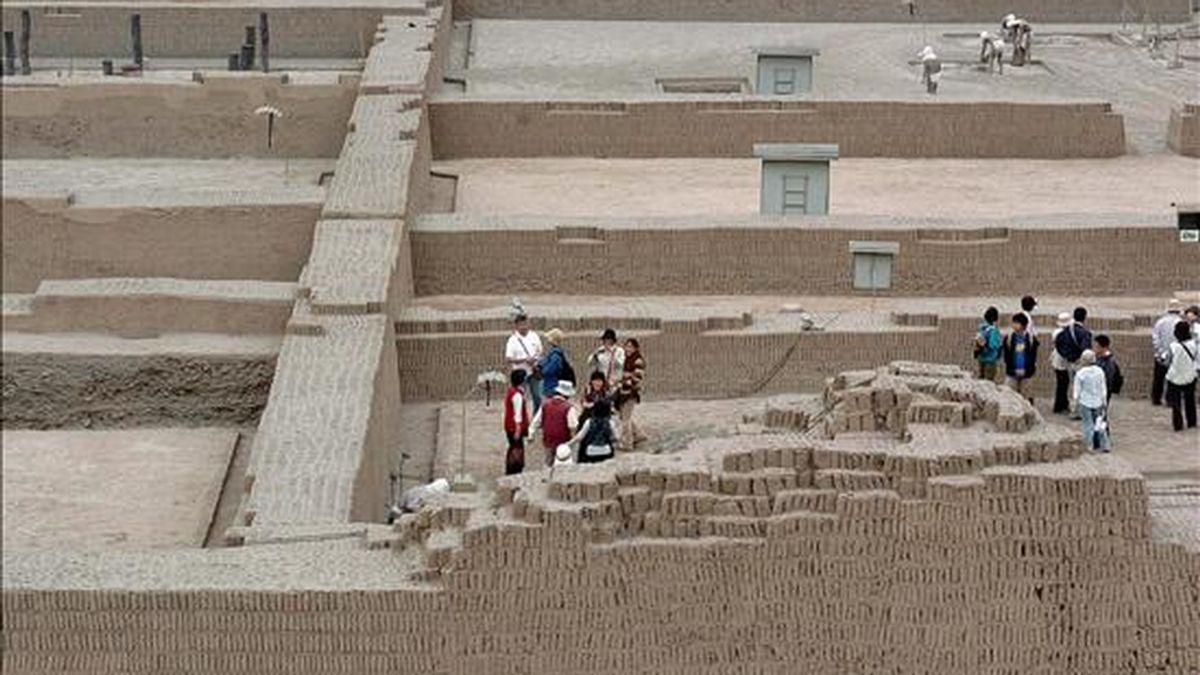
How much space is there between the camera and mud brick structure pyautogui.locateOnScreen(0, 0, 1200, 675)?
593 inches

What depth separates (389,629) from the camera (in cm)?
1490

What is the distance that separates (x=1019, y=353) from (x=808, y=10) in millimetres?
16218

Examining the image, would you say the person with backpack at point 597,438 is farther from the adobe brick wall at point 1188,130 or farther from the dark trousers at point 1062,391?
the adobe brick wall at point 1188,130

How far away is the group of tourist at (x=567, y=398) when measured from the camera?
17.4m

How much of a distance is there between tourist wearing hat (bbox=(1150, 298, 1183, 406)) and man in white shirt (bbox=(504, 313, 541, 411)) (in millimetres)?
4233

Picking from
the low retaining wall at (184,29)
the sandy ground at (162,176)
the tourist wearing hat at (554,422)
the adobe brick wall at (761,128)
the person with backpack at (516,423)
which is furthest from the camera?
the low retaining wall at (184,29)

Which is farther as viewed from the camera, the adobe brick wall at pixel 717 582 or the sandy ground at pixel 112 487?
the sandy ground at pixel 112 487

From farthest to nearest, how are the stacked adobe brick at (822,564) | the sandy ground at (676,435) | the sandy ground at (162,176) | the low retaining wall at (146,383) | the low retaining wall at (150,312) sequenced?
1. the sandy ground at (162,176)
2. the low retaining wall at (150,312)
3. the low retaining wall at (146,383)
4. the sandy ground at (676,435)
5. the stacked adobe brick at (822,564)

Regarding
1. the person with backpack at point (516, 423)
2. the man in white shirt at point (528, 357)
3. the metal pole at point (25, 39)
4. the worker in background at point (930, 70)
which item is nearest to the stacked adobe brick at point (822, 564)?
the person with backpack at point (516, 423)

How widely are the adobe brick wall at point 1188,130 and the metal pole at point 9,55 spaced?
12.3 meters

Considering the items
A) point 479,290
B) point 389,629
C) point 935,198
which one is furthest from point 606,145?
point 389,629

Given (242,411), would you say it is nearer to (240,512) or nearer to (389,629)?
(240,512)

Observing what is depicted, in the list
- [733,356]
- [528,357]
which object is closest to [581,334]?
[733,356]

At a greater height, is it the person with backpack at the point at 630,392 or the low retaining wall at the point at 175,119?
the low retaining wall at the point at 175,119
